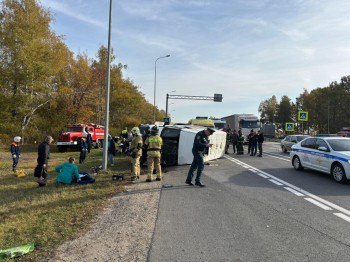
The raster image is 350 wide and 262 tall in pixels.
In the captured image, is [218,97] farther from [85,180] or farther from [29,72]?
[85,180]

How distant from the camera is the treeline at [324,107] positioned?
6662cm

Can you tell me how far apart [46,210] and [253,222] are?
4.49 m

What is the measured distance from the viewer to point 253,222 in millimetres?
6340

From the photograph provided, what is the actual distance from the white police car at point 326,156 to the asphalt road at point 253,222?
59cm

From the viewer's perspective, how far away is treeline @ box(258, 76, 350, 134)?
6662cm

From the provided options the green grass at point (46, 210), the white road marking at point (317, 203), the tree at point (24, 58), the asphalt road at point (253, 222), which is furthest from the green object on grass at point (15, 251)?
the tree at point (24, 58)

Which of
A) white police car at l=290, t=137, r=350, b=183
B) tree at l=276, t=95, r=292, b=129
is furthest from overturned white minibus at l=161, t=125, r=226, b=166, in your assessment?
tree at l=276, t=95, r=292, b=129

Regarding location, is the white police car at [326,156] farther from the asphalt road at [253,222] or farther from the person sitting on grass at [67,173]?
the person sitting on grass at [67,173]

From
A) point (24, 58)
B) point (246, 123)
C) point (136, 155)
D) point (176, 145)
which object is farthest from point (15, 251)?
point (246, 123)

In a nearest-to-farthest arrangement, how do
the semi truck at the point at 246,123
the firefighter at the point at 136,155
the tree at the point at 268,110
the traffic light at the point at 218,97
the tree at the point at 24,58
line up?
the firefighter at the point at 136,155, the tree at the point at 24,58, the semi truck at the point at 246,123, the traffic light at the point at 218,97, the tree at the point at 268,110

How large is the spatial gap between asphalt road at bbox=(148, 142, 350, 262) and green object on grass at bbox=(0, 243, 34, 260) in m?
1.80

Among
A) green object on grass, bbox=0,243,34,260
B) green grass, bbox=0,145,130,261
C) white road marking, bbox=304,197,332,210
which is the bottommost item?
green grass, bbox=0,145,130,261

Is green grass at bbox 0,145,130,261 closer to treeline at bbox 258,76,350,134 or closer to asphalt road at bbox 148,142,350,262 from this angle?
asphalt road at bbox 148,142,350,262

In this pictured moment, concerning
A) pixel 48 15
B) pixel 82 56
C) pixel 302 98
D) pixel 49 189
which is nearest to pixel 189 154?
pixel 49 189
